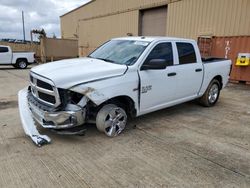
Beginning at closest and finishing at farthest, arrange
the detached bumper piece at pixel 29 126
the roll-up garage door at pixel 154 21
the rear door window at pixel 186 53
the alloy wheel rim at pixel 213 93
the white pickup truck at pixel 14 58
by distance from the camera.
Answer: the detached bumper piece at pixel 29 126
the rear door window at pixel 186 53
the alloy wheel rim at pixel 213 93
the roll-up garage door at pixel 154 21
the white pickup truck at pixel 14 58

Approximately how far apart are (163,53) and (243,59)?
7.13m

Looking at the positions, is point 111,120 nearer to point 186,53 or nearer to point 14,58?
point 186,53

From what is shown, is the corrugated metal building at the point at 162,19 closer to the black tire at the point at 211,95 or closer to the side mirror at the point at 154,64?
the black tire at the point at 211,95

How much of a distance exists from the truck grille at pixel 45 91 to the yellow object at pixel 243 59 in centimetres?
933

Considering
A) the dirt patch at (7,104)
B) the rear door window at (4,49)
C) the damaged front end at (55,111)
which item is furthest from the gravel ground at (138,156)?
the rear door window at (4,49)

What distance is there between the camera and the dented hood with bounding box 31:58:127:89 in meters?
3.60

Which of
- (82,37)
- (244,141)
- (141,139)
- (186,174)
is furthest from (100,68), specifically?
(82,37)

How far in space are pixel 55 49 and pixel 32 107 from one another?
2354cm

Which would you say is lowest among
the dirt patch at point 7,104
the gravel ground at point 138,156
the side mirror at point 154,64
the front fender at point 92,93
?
the gravel ground at point 138,156

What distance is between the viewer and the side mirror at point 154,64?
168 inches

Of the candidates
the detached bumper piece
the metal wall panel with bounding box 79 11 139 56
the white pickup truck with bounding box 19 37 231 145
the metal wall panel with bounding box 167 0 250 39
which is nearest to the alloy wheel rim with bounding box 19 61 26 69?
the metal wall panel with bounding box 79 11 139 56

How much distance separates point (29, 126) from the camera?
401cm

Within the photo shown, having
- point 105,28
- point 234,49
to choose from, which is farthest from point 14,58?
point 234,49

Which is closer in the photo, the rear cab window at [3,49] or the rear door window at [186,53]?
the rear door window at [186,53]
